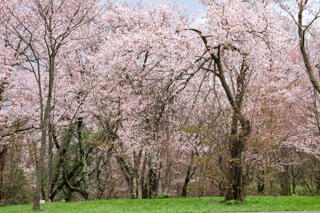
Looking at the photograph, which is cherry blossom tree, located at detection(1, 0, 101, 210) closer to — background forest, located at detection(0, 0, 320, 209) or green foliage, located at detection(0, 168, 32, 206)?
A: background forest, located at detection(0, 0, 320, 209)

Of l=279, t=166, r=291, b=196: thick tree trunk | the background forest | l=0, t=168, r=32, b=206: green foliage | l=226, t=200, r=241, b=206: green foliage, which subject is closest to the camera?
l=226, t=200, r=241, b=206: green foliage

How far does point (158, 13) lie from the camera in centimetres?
1786

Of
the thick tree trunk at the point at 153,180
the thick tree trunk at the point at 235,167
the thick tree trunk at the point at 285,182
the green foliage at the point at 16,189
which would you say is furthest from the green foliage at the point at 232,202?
the green foliage at the point at 16,189

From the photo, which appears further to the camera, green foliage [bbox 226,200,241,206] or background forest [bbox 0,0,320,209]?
background forest [bbox 0,0,320,209]

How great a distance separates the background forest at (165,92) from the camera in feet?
35.8

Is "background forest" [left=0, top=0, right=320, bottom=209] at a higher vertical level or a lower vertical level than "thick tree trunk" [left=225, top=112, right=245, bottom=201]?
higher

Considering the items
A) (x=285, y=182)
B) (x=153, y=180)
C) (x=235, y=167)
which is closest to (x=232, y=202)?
(x=235, y=167)

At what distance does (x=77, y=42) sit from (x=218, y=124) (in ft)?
36.1

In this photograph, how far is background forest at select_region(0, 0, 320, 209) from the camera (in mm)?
10906

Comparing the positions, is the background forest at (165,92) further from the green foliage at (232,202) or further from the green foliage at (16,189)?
the green foliage at (232,202)

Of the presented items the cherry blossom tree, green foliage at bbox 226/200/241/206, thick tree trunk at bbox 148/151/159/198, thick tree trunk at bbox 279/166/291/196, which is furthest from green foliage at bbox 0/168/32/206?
thick tree trunk at bbox 279/166/291/196

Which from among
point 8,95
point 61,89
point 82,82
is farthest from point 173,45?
point 8,95

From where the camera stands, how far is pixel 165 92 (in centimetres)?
1159

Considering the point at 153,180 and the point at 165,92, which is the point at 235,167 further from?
the point at 153,180
